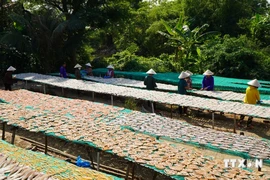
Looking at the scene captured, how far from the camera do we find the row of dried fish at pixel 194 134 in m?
4.50

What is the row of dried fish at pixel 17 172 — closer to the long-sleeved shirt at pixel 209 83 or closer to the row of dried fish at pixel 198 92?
the row of dried fish at pixel 198 92

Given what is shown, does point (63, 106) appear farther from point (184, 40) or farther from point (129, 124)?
Answer: point (184, 40)

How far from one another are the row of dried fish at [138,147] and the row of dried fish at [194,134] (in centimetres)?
30

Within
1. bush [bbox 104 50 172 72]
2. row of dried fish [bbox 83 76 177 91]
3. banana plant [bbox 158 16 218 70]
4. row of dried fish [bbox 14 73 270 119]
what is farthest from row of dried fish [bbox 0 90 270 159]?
bush [bbox 104 50 172 72]

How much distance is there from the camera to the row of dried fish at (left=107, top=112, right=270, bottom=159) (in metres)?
4.50

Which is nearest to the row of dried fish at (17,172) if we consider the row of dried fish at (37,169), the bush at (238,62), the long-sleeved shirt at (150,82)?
the row of dried fish at (37,169)

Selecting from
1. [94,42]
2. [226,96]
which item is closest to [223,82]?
[226,96]

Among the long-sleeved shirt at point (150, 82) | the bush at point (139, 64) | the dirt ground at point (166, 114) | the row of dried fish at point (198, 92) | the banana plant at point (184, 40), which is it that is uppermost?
the banana plant at point (184, 40)

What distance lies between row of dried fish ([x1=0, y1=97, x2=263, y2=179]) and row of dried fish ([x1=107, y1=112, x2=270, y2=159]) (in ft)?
0.98

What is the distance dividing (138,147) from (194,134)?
115cm

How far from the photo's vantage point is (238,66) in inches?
520

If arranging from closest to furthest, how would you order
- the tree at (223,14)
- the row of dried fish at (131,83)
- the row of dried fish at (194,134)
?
1. the row of dried fish at (194,134)
2. the row of dried fish at (131,83)
3. the tree at (223,14)

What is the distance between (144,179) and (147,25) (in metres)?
18.0
